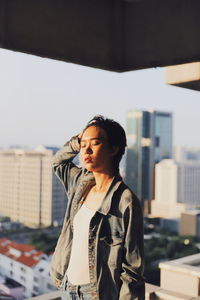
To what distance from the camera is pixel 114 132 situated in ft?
4.33

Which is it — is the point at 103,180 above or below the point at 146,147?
below

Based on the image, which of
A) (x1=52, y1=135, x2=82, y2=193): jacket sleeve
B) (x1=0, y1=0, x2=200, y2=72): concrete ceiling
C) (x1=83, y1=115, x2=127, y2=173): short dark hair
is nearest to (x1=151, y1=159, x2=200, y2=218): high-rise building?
(x1=0, y1=0, x2=200, y2=72): concrete ceiling

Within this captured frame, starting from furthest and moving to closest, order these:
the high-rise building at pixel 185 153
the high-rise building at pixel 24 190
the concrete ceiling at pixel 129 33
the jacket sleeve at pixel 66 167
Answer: the high-rise building at pixel 185 153 < the high-rise building at pixel 24 190 < the concrete ceiling at pixel 129 33 < the jacket sleeve at pixel 66 167

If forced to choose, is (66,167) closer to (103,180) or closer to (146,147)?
(103,180)

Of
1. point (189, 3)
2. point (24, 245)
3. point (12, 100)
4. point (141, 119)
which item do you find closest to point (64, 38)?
point (189, 3)

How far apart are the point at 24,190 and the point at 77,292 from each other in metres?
16.7

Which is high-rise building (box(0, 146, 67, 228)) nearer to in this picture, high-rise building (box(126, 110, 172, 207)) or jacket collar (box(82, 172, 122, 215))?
high-rise building (box(126, 110, 172, 207))

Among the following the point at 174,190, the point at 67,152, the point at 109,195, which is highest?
the point at 67,152

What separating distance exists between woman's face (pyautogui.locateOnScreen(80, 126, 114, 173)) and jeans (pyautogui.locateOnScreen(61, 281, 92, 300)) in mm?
340

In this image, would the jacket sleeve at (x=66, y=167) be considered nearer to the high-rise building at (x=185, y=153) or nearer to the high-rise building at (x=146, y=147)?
the high-rise building at (x=146, y=147)

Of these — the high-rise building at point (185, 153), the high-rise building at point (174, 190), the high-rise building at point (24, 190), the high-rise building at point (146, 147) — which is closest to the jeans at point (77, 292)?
the high-rise building at point (24, 190)

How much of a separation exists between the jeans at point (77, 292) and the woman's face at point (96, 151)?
34 centimetres

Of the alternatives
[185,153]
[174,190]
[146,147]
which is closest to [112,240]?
[146,147]

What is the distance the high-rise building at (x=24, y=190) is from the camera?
49.0 feet
